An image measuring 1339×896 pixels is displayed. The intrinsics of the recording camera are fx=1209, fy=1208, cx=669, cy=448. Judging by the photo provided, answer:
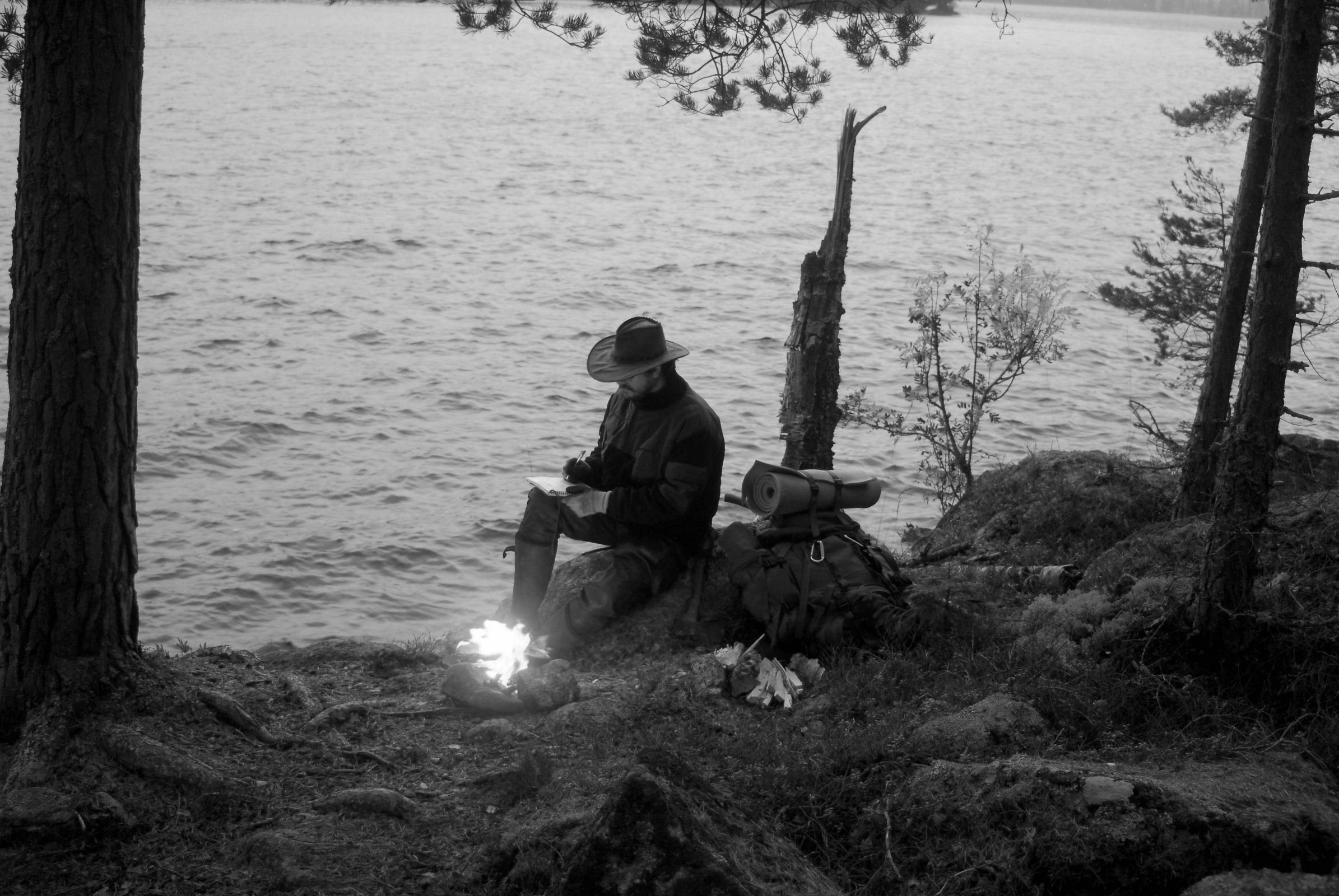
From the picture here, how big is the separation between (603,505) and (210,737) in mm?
2480

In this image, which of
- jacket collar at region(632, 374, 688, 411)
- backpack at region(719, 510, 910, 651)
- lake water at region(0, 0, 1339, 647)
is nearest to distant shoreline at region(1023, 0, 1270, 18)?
lake water at region(0, 0, 1339, 647)

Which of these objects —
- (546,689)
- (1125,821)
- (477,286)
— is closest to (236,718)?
(546,689)

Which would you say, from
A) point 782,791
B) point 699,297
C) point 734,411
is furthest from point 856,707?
point 699,297

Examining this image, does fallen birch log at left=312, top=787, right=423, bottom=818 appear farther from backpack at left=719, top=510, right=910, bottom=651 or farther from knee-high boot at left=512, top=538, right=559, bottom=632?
knee-high boot at left=512, top=538, right=559, bottom=632

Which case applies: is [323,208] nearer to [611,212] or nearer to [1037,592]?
[611,212]

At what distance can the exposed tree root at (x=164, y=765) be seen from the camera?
438 centimetres

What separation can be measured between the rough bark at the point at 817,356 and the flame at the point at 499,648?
3194 mm

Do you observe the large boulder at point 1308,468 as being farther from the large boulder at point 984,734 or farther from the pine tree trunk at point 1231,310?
the large boulder at point 984,734

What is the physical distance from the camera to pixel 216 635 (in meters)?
10.1

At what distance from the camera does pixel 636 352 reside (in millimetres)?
6500

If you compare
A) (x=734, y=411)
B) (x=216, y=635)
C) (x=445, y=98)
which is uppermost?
(x=445, y=98)

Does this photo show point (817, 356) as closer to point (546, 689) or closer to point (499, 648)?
point (499, 648)

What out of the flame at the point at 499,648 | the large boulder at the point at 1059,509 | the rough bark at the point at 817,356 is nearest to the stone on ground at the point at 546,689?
the flame at the point at 499,648

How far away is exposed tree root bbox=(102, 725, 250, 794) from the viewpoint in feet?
14.4
